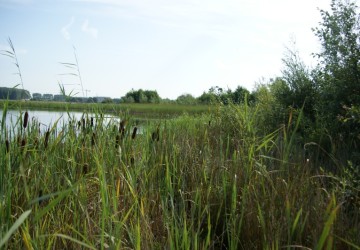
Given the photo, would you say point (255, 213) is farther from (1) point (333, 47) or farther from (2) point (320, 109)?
(1) point (333, 47)

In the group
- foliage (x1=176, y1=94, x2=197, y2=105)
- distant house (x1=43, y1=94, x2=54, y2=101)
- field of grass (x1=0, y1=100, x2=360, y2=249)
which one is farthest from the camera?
foliage (x1=176, y1=94, x2=197, y2=105)

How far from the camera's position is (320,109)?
531cm

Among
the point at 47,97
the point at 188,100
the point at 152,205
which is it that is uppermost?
the point at 188,100

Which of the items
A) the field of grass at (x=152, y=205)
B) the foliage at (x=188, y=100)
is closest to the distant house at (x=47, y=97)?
the field of grass at (x=152, y=205)

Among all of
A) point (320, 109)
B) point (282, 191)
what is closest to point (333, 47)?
point (320, 109)

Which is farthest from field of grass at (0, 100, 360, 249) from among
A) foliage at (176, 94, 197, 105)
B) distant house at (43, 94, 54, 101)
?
foliage at (176, 94, 197, 105)

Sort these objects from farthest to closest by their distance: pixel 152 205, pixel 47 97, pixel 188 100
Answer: pixel 188 100, pixel 47 97, pixel 152 205

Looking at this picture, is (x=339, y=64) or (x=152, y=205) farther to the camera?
(x=339, y=64)

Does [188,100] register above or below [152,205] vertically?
above

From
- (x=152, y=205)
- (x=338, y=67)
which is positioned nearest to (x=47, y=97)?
(x=152, y=205)

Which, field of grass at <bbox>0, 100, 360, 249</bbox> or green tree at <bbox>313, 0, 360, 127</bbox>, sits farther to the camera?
green tree at <bbox>313, 0, 360, 127</bbox>

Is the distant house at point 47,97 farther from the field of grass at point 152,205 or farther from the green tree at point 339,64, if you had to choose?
Result: the green tree at point 339,64

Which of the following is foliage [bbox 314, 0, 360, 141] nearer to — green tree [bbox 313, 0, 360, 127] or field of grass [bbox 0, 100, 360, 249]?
green tree [bbox 313, 0, 360, 127]

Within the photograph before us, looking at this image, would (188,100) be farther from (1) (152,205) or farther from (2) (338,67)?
(1) (152,205)
